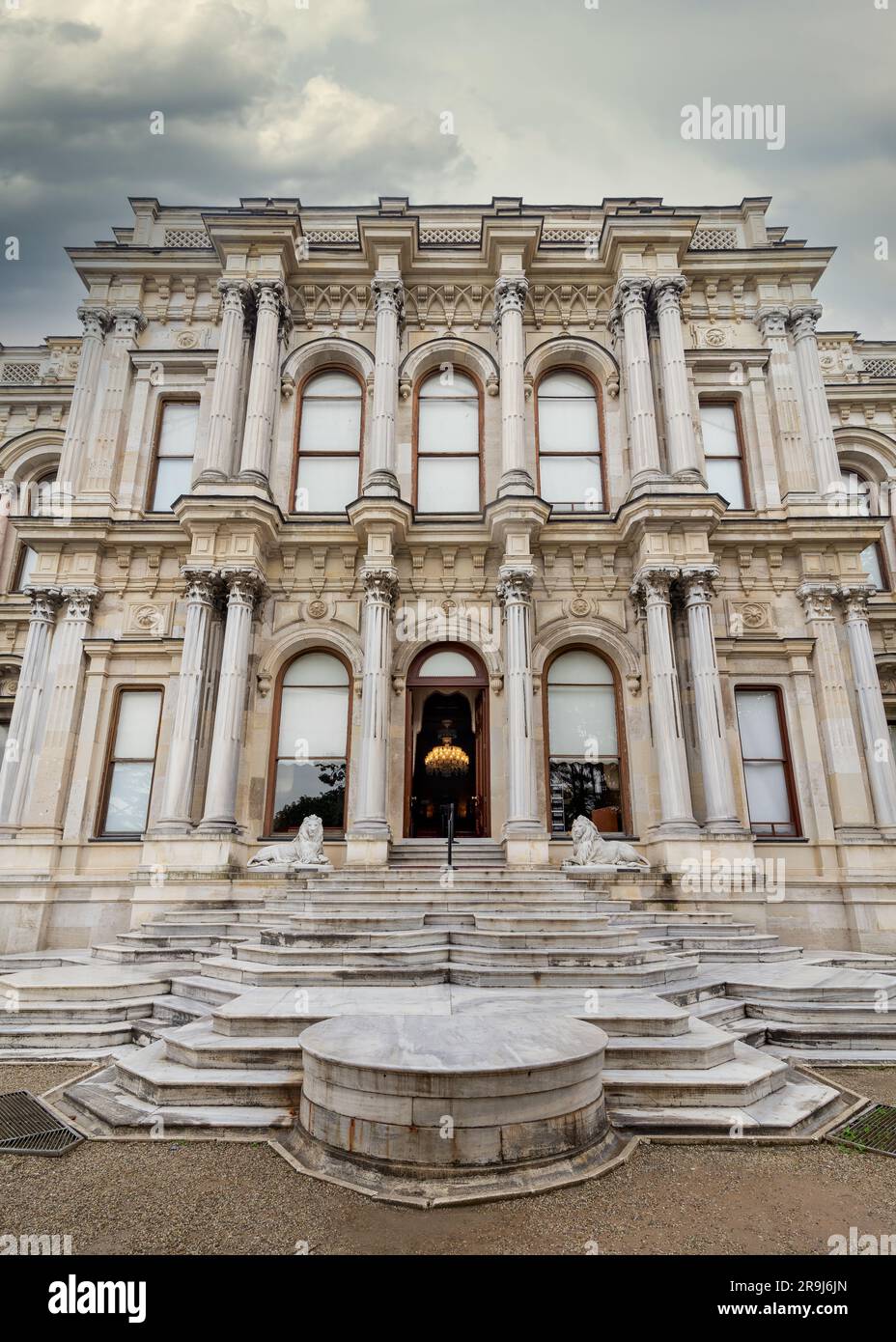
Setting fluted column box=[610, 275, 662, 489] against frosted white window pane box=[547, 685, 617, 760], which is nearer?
frosted white window pane box=[547, 685, 617, 760]

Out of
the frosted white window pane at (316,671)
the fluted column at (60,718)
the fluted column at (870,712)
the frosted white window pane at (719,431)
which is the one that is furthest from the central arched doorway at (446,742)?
the frosted white window pane at (719,431)

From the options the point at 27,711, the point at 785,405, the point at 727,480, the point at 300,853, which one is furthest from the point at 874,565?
the point at 27,711

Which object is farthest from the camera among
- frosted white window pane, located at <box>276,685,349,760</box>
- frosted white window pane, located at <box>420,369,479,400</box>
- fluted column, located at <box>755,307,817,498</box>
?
frosted white window pane, located at <box>420,369,479,400</box>

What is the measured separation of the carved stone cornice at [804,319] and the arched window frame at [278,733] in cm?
1205

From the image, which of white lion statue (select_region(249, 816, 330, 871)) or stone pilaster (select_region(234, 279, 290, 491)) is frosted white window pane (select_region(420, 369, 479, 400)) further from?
white lion statue (select_region(249, 816, 330, 871))

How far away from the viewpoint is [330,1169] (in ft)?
13.0

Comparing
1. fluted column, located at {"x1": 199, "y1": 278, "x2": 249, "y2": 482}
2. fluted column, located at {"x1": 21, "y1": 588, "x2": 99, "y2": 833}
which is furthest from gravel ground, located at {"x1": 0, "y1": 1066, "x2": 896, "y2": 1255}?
fluted column, located at {"x1": 199, "y1": 278, "x2": 249, "y2": 482}

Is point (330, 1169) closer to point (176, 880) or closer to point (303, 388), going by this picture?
point (176, 880)

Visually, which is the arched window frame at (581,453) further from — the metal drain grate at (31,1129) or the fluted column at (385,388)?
the metal drain grate at (31,1129)

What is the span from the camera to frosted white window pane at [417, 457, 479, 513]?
15.1 meters

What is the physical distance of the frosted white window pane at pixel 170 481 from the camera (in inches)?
601

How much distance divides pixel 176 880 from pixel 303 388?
35.0ft

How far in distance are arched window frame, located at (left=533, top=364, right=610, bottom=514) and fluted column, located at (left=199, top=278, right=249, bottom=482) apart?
6257mm
